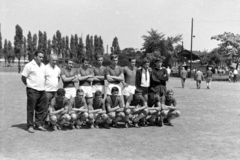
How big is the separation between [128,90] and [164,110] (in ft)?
3.83

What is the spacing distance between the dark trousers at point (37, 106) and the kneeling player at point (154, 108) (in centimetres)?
289

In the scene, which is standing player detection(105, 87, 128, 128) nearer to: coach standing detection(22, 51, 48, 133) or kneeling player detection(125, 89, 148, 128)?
kneeling player detection(125, 89, 148, 128)

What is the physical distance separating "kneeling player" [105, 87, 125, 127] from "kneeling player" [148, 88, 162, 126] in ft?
2.79

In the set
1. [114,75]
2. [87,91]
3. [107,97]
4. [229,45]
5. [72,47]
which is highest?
Result: [72,47]

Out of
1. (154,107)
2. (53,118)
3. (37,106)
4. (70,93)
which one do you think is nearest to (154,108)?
(154,107)

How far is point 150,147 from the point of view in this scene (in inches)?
213

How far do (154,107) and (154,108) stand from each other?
5.2 inches

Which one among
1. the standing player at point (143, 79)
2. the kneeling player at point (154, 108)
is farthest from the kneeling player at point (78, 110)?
the kneeling player at point (154, 108)

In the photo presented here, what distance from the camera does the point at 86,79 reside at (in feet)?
24.3

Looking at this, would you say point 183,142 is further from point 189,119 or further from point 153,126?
point 189,119

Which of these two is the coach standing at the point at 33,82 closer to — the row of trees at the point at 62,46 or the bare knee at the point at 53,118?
the bare knee at the point at 53,118

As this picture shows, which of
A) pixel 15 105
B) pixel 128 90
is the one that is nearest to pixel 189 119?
pixel 128 90

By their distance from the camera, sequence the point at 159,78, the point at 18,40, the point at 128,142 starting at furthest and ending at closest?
the point at 18,40, the point at 159,78, the point at 128,142

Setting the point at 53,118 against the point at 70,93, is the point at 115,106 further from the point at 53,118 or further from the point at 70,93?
the point at 53,118
